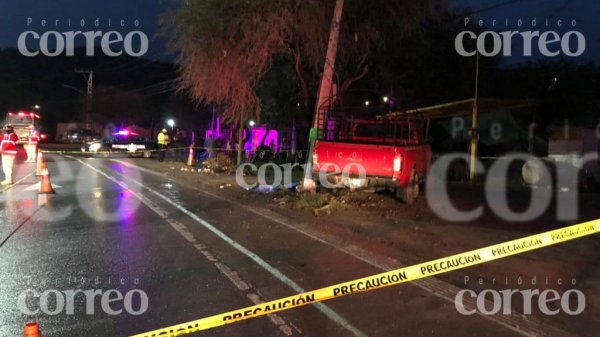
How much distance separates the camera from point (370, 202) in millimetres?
12766

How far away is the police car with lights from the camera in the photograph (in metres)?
31.6

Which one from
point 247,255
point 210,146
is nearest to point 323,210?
point 247,255

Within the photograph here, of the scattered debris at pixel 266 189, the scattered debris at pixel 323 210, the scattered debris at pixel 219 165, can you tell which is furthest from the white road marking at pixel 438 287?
the scattered debris at pixel 219 165

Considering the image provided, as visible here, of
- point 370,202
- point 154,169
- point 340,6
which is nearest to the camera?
point 370,202

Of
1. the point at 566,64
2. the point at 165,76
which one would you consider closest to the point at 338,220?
the point at 566,64

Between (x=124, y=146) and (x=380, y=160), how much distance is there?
2432 centimetres

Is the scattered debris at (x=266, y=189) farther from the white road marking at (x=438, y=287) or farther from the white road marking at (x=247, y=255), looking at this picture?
the white road marking at (x=438, y=287)

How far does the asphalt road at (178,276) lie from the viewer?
16.8 feet

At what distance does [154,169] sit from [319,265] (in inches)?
638

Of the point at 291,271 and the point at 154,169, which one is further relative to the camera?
the point at 154,169

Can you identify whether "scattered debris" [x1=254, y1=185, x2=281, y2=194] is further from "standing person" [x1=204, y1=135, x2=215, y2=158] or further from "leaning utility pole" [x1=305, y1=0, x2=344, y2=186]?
"standing person" [x1=204, y1=135, x2=215, y2=158]

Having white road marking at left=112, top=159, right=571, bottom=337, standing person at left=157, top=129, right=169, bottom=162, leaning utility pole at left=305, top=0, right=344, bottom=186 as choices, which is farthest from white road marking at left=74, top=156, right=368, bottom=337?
standing person at left=157, top=129, right=169, bottom=162

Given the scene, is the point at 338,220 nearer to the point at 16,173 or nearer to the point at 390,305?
the point at 390,305

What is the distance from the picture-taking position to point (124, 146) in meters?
A: 32.8
